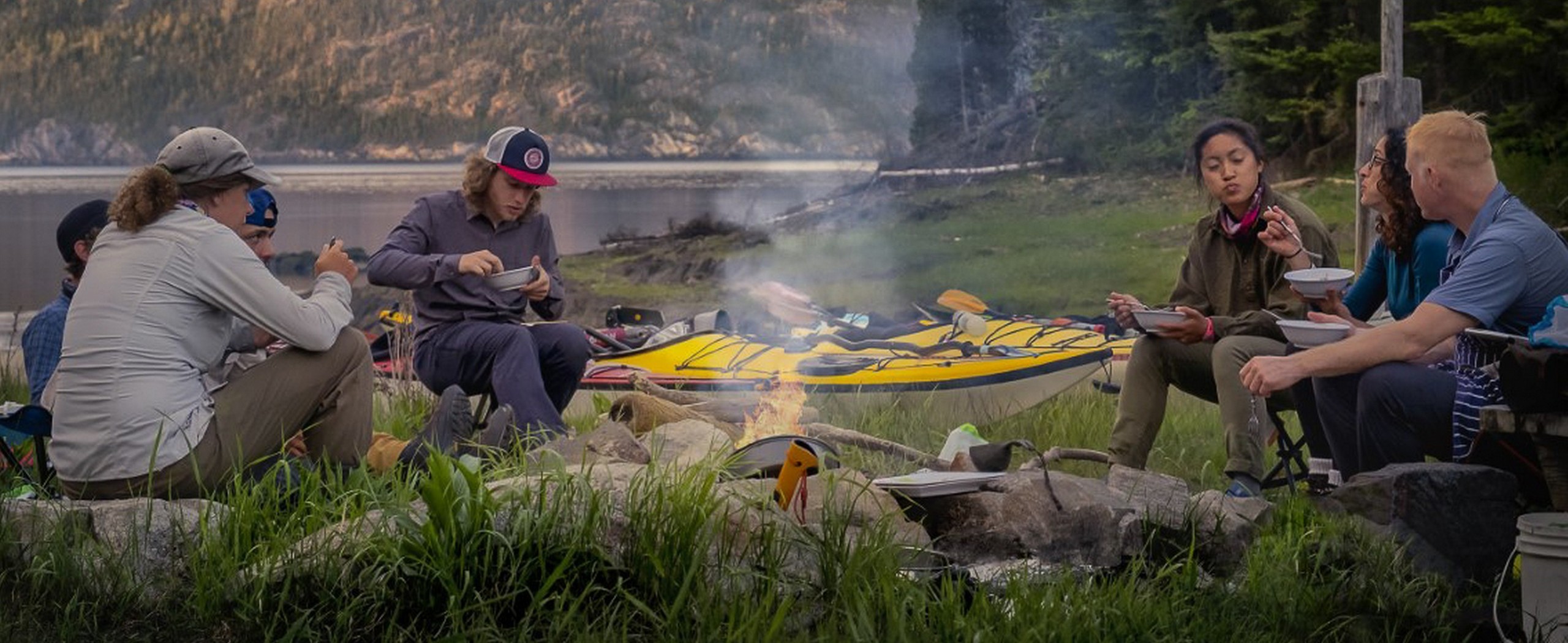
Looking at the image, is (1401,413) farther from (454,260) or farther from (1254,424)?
(454,260)

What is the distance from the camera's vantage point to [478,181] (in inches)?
244

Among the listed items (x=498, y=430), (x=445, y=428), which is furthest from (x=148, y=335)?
(x=498, y=430)

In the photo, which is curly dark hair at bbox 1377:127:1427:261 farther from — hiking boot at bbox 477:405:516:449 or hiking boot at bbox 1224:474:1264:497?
hiking boot at bbox 477:405:516:449

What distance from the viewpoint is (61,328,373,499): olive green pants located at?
4.40 meters

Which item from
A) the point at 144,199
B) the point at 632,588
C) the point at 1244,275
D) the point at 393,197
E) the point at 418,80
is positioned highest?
the point at 418,80

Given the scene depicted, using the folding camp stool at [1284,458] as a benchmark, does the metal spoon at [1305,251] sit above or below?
above

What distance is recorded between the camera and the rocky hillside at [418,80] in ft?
64.3

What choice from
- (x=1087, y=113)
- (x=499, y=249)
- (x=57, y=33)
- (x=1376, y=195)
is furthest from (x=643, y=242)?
(x=1376, y=195)

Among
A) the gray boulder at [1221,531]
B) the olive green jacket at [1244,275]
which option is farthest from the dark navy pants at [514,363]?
the gray boulder at [1221,531]

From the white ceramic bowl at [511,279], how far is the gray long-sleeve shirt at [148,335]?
58.7 inches

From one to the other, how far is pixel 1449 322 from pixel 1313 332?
409 millimetres

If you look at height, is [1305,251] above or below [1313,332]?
above

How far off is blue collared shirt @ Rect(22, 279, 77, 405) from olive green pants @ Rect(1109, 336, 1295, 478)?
330 cm

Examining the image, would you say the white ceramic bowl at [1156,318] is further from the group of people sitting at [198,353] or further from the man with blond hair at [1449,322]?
the group of people sitting at [198,353]
